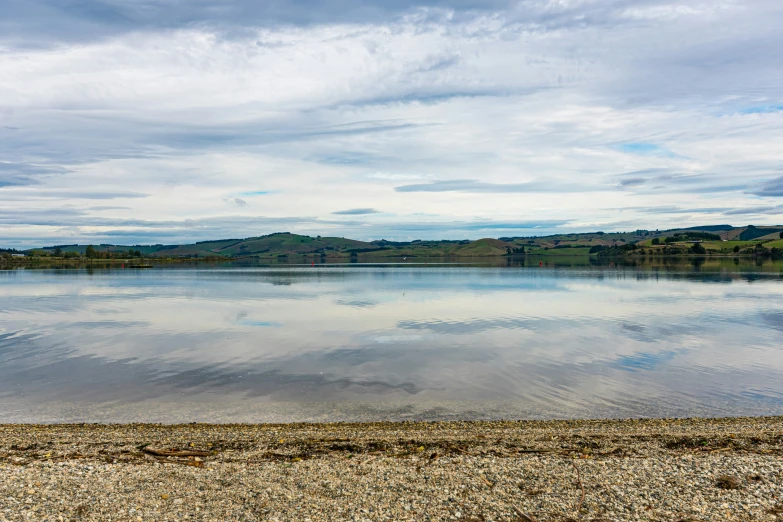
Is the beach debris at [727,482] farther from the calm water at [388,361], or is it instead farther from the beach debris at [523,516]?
the calm water at [388,361]

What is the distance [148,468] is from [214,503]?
9.15 feet

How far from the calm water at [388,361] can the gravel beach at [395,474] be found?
3571 millimetres

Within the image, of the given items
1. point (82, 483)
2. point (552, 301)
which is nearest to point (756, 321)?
point (552, 301)

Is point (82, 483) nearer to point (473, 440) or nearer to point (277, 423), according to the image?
point (277, 423)

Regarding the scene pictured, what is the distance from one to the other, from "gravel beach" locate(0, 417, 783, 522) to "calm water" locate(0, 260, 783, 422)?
357 centimetres

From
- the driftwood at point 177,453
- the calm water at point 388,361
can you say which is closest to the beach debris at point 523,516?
the driftwood at point 177,453

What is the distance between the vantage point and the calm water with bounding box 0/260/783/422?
63.5ft

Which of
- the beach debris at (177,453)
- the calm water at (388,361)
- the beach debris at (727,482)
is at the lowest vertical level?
the calm water at (388,361)

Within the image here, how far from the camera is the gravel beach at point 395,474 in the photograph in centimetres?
967

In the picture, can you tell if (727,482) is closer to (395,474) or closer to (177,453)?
(395,474)

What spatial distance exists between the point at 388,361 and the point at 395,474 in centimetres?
1571

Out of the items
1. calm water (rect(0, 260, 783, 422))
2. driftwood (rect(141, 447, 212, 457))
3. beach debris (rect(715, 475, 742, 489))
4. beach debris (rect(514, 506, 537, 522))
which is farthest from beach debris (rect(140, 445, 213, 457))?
beach debris (rect(715, 475, 742, 489))

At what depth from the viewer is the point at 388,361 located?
27.2 metres

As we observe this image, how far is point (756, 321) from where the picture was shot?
132ft
